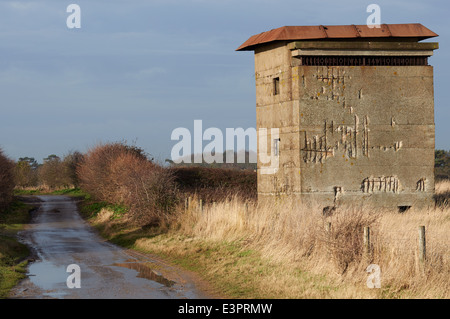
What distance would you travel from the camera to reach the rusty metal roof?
2212 centimetres

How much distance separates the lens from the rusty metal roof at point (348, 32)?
22.1 m

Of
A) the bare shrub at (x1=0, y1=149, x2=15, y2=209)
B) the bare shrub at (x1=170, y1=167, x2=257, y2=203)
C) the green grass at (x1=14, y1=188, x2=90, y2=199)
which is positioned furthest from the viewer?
the green grass at (x1=14, y1=188, x2=90, y2=199)

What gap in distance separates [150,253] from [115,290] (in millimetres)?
7102

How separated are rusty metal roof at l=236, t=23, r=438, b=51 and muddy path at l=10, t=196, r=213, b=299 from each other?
9.93m

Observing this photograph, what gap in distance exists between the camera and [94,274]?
51.2 ft

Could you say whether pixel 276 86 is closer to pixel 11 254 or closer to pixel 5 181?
pixel 11 254

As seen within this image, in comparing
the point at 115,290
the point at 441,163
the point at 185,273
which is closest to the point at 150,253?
the point at 185,273

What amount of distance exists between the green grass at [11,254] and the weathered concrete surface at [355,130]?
1002 centimetres

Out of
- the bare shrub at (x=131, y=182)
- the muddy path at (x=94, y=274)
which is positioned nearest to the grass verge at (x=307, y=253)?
the muddy path at (x=94, y=274)

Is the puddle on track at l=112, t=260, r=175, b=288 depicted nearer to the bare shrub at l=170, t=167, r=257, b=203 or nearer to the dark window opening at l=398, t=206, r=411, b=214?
the dark window opening at l=398, t=206, r=411, b=214

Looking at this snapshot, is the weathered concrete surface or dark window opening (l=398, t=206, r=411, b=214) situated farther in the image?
dark window opening (l=398, t=206, r=411, b=214)

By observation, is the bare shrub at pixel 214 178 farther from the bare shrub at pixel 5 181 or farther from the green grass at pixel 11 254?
the green grass at pixel 11 254

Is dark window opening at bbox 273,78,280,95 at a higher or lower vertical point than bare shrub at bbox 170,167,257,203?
higher

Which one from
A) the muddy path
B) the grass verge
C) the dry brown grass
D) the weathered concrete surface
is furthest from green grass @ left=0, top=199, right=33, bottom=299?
the weathered concrete surface
